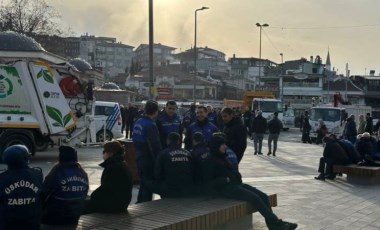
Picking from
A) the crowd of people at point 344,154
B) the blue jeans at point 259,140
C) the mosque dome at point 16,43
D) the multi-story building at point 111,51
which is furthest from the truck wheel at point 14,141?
the multi-story building at point 111,51

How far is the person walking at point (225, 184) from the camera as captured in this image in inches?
277

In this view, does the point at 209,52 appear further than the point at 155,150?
Yes

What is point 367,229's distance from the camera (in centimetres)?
764

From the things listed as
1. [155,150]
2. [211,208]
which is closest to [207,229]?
[211,208]

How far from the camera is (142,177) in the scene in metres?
7.61

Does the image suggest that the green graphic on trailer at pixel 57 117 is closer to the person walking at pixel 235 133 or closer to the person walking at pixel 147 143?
the person walking at pixel 235 133

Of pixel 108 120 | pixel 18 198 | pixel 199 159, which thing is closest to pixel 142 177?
pixel 199 159

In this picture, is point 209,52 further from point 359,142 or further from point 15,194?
point 15,194

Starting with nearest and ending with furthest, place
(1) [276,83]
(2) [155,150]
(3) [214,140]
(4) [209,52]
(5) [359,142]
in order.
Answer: (3) [214,140], (2) [155,150], (5) [359,142], (1) [276,83], (4) [209,52]

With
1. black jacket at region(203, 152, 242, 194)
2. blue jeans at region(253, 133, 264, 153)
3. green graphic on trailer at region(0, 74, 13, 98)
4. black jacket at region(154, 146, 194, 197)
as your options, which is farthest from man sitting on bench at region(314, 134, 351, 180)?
green graphic on trailer at region(0, 74, 13, 98)

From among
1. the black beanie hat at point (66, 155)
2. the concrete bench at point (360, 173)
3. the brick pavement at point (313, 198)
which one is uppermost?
the black beanie hat at point (66, 155)

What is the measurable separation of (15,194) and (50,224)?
2.72 ft

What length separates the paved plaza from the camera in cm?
810

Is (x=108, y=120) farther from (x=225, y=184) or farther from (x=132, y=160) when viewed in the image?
(x=225, y=184)
